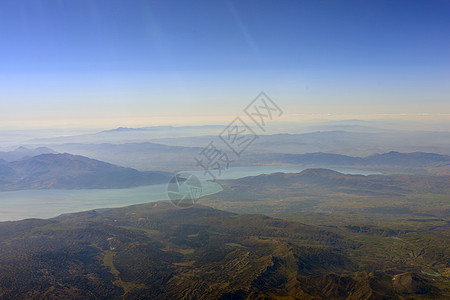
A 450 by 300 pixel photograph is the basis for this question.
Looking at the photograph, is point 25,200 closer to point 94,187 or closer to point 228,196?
point 94,187

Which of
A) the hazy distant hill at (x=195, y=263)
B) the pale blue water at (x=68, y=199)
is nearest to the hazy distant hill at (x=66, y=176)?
the pale blue water at (x=68, y=199)

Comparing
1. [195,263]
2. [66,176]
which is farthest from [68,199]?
[195,263]

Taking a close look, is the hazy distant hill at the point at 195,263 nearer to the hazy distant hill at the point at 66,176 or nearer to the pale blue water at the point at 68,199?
the pale blue water at the point at 68,199

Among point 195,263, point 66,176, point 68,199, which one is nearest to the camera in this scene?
point 195,263

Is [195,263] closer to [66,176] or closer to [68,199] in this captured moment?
[68,199]

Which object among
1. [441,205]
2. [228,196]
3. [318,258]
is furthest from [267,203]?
[318,258]

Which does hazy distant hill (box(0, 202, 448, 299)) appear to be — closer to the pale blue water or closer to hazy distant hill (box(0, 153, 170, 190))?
the pale blue water
